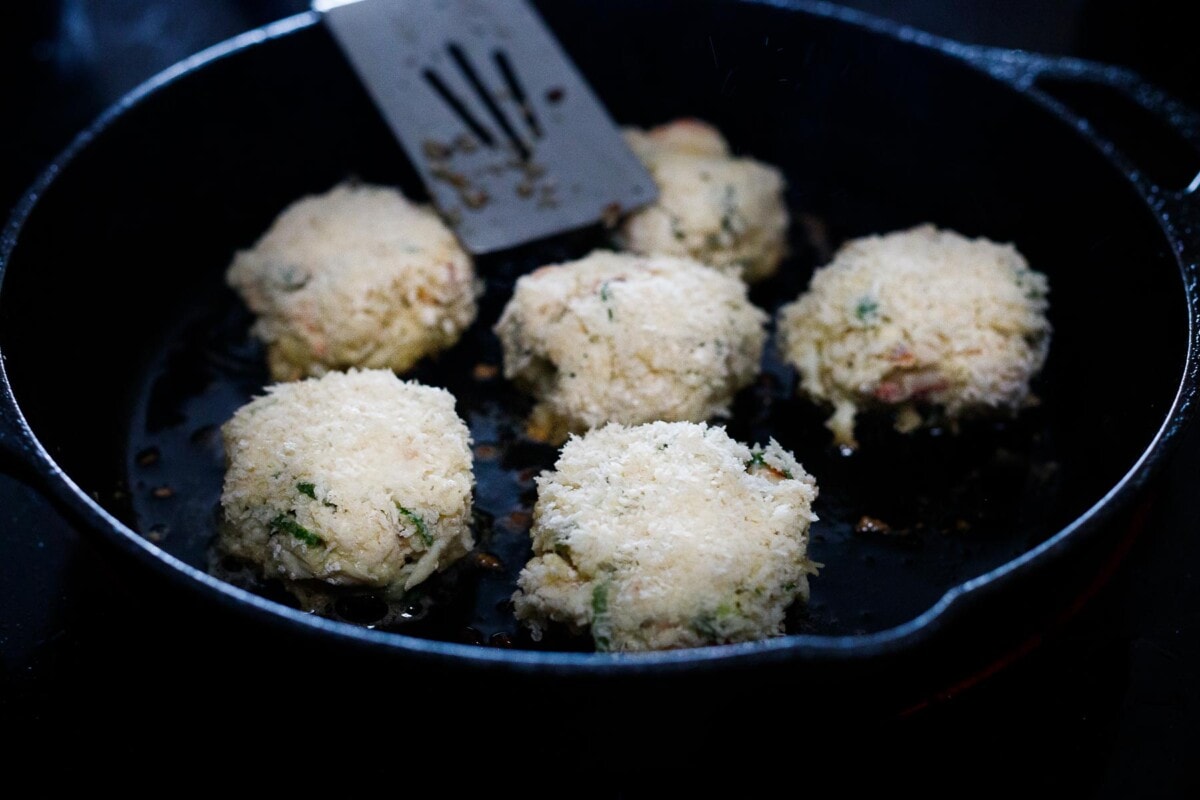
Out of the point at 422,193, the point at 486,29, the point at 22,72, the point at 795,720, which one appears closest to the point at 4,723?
the point at 795,720

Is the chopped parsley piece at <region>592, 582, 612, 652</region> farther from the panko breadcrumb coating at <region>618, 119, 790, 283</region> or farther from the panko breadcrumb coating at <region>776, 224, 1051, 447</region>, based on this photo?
the panko breadcrumb coating at <region>618, 119, 790, 283</region>

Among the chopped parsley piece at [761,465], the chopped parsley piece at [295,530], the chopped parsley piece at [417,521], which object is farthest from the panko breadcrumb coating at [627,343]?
the chopped parsley piece at [295,530]

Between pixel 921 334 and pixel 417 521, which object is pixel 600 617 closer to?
pixel 417 521

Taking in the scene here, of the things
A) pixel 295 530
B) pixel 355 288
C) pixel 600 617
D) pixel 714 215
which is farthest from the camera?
pixel 714 215

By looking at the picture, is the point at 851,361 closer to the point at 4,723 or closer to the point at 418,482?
the point at 418,482

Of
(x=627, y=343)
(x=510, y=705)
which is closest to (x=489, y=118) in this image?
(x=627, y=343)

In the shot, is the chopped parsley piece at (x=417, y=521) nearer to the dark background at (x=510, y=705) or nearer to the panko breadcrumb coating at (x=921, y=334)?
the dark background at (x=510, y=705)
